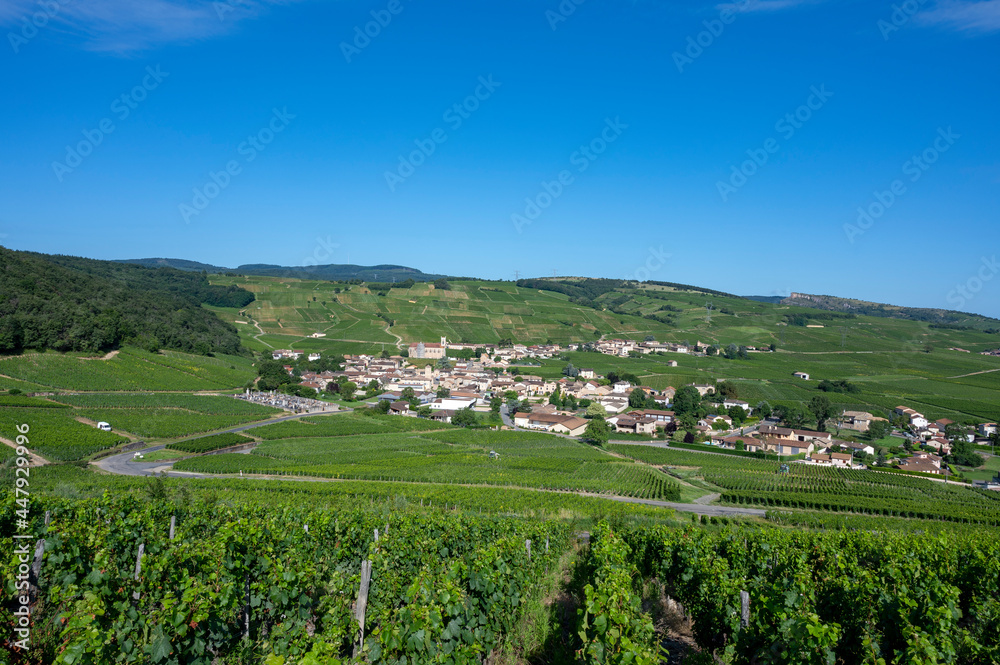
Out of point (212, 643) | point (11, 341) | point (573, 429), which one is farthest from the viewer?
point (573, 429)

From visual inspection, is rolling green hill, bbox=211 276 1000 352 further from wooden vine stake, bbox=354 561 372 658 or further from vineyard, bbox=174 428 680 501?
wooden vine stake, bbox=354 561 372 658

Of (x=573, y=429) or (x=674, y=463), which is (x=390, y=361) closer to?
(x=573, y=429)

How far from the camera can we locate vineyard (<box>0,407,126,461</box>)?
31.8 meters

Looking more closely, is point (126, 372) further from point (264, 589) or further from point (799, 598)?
point (799, 598)

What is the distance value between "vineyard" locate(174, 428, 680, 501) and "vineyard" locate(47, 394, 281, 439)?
714cm

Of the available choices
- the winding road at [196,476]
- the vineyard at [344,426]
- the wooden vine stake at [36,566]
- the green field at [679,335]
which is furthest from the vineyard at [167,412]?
the green field at [679,335]

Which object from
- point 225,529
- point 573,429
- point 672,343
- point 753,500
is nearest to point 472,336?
point 672,343

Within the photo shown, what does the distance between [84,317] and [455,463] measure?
45.8m

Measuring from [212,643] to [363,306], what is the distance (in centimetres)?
13036

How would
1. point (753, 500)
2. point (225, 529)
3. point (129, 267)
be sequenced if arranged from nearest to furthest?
1. point (225, 529)
2. point (753, 500)
3. point (129, 267)

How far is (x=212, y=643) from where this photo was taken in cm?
674

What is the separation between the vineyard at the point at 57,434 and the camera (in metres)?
31.8

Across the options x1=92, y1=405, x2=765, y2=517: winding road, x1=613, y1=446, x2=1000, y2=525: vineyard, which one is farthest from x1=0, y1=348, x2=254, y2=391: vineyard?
x1=613, y1=446, x2=1000, y2=525: vineyard

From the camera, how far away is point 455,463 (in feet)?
126
